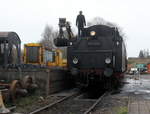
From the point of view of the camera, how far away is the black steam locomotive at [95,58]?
1453 cm

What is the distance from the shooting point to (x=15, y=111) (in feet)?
28.8

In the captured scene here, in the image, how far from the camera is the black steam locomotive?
47.7 feet

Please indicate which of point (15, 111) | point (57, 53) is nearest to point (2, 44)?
point (15, 111)

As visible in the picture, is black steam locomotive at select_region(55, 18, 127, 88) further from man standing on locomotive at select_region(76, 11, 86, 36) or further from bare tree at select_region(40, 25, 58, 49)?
bare tree at select_region(40, 25, 58, 49)

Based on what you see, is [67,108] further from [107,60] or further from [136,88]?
[136,88]

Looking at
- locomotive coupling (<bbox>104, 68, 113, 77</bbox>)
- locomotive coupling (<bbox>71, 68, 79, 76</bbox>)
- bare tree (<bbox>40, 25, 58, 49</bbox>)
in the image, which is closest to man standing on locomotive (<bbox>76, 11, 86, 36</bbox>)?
locomotive coupling (<bbox>71, 68, 79, 76</bbox>)

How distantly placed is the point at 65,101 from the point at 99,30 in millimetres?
5634

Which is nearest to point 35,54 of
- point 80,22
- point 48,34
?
point 80,22

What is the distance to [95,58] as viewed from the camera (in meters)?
14.7

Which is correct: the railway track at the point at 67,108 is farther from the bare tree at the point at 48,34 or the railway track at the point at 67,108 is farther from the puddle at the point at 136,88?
the bare tree at the point at 48,34

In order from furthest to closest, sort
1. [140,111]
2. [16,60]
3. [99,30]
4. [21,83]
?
[99,30] < [16,60] < [21,83] < [140,111]

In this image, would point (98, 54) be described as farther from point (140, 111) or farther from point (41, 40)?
point (41, 40)

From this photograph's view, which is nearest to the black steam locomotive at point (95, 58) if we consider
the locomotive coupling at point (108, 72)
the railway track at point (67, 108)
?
the locomotive coupling at point (108, 72)

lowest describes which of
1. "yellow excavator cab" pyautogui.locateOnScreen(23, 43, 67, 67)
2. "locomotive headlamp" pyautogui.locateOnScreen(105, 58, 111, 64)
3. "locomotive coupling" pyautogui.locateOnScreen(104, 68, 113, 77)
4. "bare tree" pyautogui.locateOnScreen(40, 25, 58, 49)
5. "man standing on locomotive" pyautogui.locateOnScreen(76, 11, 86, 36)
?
"locomotive coupling" pyautogui.locateOnScreen(104, 68, 113, 77)
